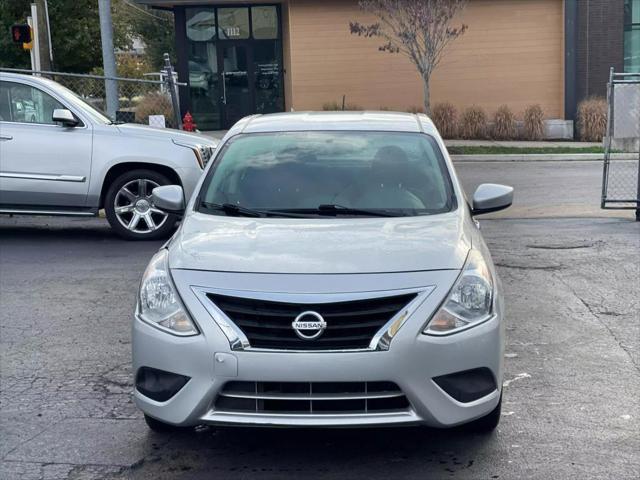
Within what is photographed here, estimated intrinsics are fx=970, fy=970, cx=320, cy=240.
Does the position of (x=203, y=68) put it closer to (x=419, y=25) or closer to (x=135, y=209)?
(x=419, y=25)

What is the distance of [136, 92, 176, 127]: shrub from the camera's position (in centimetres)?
1571

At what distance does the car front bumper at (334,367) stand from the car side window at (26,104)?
23.4 feet

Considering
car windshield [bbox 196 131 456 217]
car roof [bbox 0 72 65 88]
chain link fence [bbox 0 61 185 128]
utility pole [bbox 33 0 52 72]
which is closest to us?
car windshield [bbox 196 131 456 217]

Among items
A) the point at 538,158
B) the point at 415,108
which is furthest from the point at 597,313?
the point at 415,108

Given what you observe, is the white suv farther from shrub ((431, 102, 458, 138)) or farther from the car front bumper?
shrub ((431, 102, 458, 138))

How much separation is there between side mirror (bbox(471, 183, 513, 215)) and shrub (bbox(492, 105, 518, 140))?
63.8 ft

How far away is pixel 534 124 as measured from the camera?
25406mm

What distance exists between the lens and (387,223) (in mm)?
5418

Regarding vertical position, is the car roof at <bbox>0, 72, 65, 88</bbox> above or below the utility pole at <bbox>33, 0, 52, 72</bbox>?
below

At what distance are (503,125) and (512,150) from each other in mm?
3208

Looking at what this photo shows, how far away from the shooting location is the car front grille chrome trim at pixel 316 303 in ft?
14.6

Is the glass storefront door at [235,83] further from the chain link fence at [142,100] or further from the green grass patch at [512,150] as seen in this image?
the chain link fence at [142,100]

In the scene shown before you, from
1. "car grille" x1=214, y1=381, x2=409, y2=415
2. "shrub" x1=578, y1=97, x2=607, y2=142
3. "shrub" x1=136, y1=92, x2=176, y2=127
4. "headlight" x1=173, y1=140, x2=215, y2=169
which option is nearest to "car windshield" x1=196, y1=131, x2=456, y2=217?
"car grille" x1=214, y1=381, x2=409, y2=415

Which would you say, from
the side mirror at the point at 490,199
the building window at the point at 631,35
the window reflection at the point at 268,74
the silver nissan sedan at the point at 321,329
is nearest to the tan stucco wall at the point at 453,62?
the window reflection at the point at 268,74
